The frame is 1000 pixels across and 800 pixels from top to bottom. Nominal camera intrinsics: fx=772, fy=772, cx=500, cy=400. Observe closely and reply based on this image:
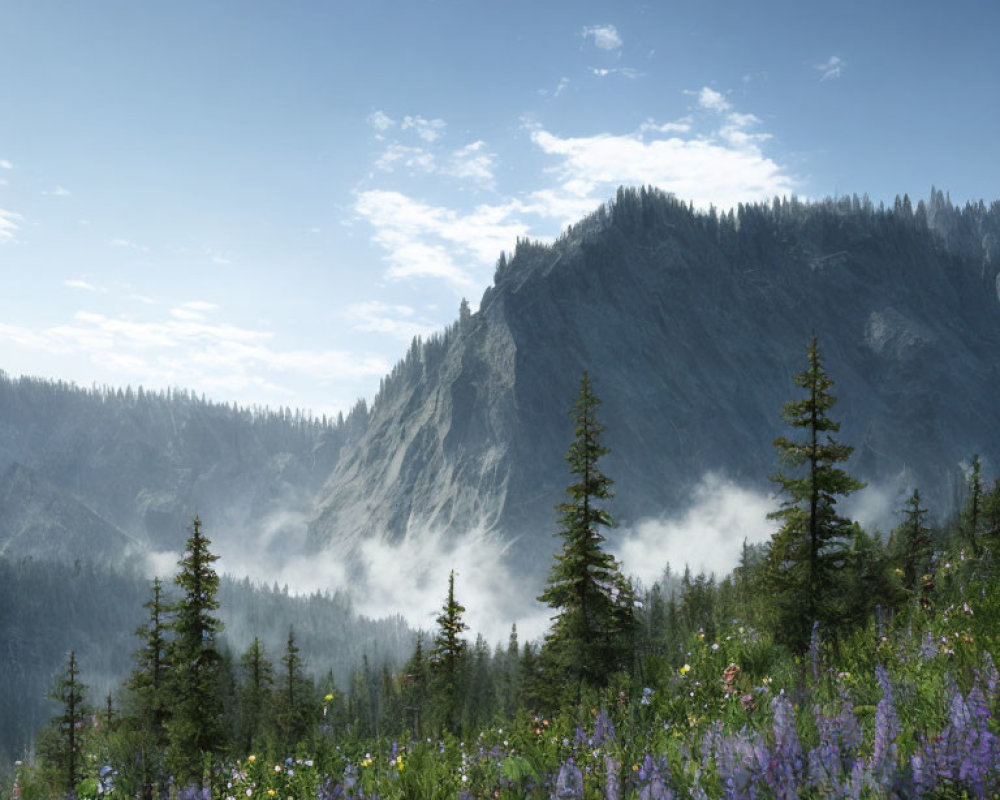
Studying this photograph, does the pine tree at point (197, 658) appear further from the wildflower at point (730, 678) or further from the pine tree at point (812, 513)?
the wildflower at point (730, 678)

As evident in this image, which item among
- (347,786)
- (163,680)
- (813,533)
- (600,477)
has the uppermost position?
(600,477)

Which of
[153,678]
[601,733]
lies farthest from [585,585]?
[153,678]

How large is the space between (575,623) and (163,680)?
69.3 feet

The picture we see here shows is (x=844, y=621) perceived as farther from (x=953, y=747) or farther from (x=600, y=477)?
(x=953, y=747)

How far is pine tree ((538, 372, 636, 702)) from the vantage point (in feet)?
86.3

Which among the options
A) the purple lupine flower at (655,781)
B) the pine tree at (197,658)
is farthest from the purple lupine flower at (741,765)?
the pine tree at (197,658)

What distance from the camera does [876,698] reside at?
5.91 m

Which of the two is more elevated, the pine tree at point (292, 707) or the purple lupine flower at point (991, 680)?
the purple lupine flower at point (991, 680)

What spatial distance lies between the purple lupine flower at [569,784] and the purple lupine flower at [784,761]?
4.12 feet

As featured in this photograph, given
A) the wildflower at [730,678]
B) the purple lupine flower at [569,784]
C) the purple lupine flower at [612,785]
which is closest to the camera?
the purple lupine flower at [612,785]

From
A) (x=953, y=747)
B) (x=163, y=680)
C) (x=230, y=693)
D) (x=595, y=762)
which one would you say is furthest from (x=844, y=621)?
(x=230, y=693)

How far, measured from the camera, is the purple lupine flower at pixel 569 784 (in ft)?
15.6

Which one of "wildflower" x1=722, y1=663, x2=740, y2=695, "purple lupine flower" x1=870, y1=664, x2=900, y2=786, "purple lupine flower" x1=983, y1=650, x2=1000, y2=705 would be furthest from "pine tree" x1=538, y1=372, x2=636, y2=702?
"purple lupine flower" x1=870, y1=664, x2=900, y2=786

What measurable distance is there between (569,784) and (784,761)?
59.7 inches
